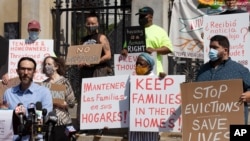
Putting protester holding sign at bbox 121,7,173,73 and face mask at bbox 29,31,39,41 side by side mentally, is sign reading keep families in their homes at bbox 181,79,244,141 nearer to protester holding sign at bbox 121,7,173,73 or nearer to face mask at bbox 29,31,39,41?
protester holding sign at bbox 121,7,173,73

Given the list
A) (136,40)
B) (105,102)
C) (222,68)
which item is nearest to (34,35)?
(136,40)

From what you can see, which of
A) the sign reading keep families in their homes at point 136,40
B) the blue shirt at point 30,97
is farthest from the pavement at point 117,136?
the blue shirt at point 30,97

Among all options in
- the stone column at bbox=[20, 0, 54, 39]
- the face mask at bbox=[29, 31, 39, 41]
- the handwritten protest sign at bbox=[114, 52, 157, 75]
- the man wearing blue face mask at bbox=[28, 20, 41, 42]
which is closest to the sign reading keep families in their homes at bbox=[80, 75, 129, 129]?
the handwritten protest sign at bbox=[114, 52, 157, 75]

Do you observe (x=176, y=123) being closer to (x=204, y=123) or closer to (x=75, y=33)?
(x=204, y=123)

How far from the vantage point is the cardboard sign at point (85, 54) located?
11.5m

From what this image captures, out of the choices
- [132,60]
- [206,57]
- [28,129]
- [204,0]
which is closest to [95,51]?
[132,60]

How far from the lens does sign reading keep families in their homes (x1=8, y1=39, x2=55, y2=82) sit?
40.1 feet

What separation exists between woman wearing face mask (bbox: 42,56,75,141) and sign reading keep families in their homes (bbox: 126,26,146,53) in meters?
1.07

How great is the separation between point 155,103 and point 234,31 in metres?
1.80

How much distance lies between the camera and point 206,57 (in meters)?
11.0

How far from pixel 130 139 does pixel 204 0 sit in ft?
13.0

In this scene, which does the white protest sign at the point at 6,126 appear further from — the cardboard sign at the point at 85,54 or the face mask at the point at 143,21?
the face mask at the point at 143,21

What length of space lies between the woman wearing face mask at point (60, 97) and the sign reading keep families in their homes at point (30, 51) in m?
1.12

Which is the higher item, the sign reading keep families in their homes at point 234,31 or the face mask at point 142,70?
the sign reading keep families in their homes at point 234,31
